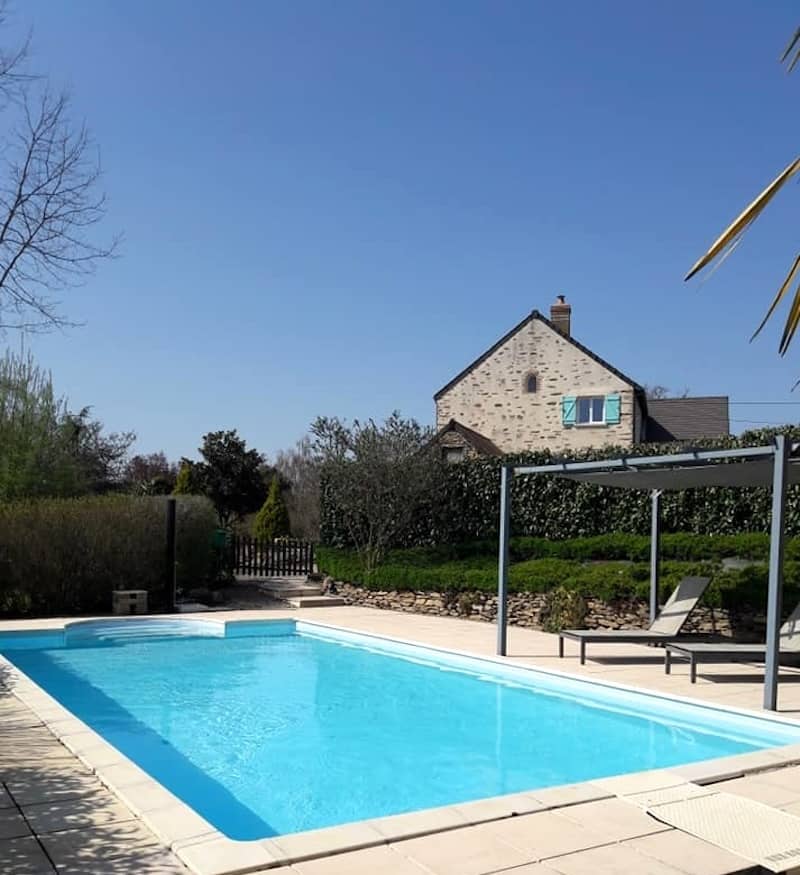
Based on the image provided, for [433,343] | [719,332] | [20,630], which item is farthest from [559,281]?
[20,630]

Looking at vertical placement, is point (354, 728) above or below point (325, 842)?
below

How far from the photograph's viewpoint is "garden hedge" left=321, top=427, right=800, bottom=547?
14195mm

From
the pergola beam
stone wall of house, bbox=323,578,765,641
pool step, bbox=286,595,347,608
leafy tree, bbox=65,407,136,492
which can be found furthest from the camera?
leafy tree, bbox=65,407,136,492

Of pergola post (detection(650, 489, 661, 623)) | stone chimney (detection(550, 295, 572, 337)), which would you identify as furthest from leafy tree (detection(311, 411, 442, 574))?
stone chimney (detection(550, 295, 572, 337))

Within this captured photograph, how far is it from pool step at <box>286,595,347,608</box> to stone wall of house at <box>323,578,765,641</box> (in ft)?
0.83

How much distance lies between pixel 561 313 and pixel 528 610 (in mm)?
17832

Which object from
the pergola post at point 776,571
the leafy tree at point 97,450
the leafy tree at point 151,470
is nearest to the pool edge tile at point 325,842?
the pergola post at point 776,571

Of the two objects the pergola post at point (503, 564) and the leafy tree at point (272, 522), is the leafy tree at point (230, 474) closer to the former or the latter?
the leafy tree at point (272, 522)

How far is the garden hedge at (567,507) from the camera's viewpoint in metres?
14.2

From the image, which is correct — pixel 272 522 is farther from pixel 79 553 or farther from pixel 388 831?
pixel 388 831

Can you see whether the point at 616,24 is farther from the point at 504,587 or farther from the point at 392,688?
the point at 392,688

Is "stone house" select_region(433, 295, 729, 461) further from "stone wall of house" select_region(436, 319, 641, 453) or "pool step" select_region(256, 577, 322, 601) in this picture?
"pool step" select_region(256, 577, 322, 601)

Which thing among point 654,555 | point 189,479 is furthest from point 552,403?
point 654,555

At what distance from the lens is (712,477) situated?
34.9 feet
